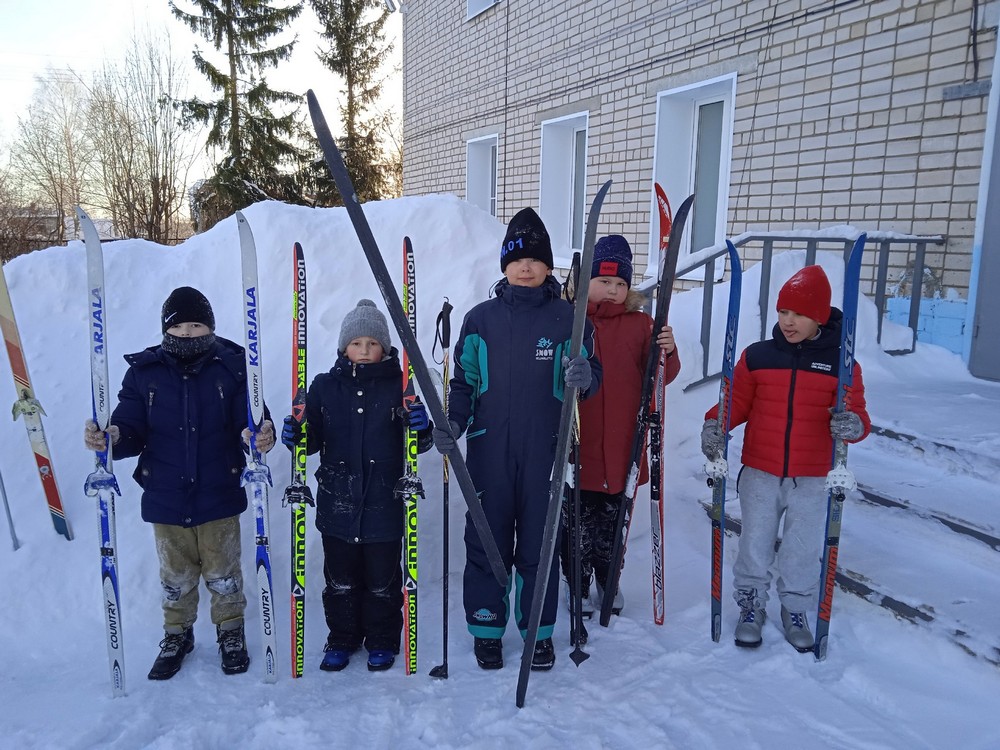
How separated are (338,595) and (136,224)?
1878 centimetres

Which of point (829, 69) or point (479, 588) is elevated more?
point (829, 69)

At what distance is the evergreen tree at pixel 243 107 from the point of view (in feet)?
62.8

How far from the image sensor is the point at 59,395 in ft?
13.7

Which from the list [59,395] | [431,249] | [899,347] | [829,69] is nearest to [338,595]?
[59,395]

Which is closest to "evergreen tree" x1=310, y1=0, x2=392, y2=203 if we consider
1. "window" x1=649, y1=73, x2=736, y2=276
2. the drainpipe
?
"window" x1=649, y1=73, x2=736, y2=276

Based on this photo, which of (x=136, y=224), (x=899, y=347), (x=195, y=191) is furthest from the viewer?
(x=195, y=191)

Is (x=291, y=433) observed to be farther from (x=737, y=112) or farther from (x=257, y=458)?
(x=737, y=112)

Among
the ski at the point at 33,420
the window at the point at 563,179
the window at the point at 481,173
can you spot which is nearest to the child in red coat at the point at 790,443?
the ski at the point at 33,420

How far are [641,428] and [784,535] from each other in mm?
750

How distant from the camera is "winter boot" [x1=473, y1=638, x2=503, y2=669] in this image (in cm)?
269

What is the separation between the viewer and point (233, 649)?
271cm

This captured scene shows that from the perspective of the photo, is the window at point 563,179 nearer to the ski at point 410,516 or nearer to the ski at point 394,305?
the ski at point 410,516

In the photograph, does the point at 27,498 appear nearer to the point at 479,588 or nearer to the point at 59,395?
the point at 59,395

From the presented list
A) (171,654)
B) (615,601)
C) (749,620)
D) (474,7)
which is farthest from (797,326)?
(474,7)
